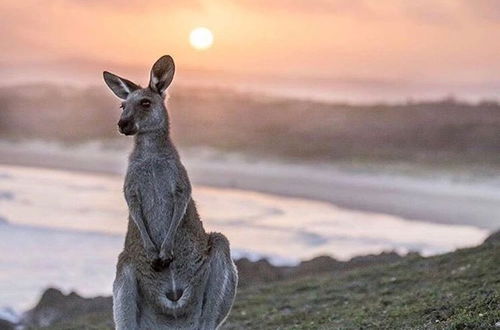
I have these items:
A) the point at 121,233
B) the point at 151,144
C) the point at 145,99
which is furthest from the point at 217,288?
the point at 121,233

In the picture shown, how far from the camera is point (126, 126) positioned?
7.94 metres

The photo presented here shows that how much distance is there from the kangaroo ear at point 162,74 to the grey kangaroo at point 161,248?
0.05 feet

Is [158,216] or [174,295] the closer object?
[174,295]

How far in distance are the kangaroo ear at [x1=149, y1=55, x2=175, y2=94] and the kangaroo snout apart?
15.3 inches

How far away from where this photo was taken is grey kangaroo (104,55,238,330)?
7840 millimetres

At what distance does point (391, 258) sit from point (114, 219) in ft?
33.3

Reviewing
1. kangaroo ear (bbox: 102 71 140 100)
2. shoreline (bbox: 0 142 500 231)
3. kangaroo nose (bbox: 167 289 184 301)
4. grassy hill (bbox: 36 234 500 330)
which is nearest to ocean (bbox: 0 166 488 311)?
shoreline (bbox: 0 142 500 231)

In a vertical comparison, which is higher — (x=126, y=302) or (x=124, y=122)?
(x=124, y=122)

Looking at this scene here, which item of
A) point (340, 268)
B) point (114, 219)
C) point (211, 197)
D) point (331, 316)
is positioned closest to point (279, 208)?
point (211, 197)

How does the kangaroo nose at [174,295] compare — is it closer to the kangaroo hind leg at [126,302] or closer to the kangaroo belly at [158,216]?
the kangaroo hind leg at [126,302]

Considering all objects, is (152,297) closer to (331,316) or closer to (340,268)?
(331,316)

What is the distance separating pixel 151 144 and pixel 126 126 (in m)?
0.27

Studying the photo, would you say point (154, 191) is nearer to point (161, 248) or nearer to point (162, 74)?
point (161, 248)

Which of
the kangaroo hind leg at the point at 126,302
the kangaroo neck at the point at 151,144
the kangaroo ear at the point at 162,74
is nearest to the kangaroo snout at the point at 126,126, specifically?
the kangaroo neck at the point at 151,144
